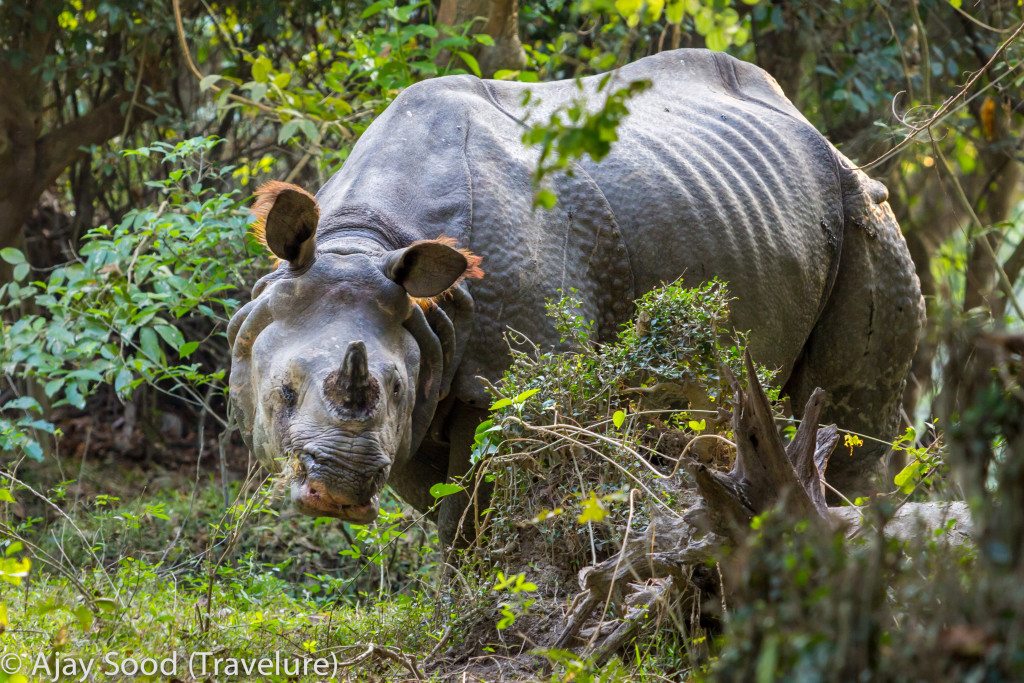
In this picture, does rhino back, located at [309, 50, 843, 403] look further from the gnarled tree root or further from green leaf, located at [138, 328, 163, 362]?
the gnarled tree root

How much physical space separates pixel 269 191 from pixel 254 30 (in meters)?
4.05

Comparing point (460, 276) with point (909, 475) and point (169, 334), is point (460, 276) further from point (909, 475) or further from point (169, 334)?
point (169, 334)

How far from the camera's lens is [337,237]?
14.6 ft

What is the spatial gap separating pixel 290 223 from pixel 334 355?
21.1 inches

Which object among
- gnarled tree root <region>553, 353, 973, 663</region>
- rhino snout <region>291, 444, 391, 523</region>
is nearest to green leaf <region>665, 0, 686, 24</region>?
gnarled tree root <region>553, 353, 973, 663</region>

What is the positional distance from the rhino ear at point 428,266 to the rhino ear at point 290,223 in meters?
0.27

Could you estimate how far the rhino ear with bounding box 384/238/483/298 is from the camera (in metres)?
4.13

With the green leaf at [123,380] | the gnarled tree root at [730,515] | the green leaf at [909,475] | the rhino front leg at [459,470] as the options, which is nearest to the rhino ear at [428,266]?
the rhino front leg at [459,470]

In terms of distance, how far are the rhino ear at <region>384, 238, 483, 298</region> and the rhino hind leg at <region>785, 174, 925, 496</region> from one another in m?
2.13

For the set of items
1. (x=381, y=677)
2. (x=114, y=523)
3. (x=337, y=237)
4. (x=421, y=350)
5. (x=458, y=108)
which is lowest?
(x=114, y=523)

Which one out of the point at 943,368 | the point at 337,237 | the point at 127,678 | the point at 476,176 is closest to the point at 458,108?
the point at 476,176

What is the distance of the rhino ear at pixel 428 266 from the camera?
4.13 meters

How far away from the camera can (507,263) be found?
4582mm

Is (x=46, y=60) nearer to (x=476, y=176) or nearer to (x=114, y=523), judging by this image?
(x=114, y=523)
